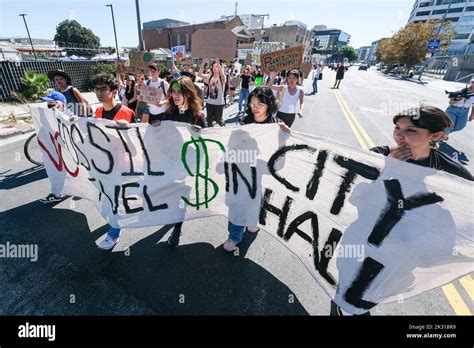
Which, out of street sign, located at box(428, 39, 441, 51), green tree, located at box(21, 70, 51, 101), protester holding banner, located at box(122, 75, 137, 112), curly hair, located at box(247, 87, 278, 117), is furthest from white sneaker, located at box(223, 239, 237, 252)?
street sign, located at box(428, 39, 441, 51)

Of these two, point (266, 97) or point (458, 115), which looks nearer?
point (266, 97)

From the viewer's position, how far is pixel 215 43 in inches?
311

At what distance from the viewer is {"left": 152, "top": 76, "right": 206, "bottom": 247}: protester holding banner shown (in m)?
2.92

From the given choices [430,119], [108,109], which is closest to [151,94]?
[108,109]

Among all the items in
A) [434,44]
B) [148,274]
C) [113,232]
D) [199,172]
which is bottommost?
[148,274]

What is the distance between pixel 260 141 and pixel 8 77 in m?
13.1

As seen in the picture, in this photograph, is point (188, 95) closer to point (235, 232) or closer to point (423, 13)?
point (235, 232)

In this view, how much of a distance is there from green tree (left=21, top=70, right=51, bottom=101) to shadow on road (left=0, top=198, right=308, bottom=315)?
32.7ft

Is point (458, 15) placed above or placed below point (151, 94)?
above

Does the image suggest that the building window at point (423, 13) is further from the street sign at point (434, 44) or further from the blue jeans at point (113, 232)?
the blue jeans at point (113, 232)

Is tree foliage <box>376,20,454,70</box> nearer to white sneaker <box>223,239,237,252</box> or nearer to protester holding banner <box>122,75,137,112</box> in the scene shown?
protester holding banner <box>122,75,137,112</box>

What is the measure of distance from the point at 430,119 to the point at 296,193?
1.29 meters
